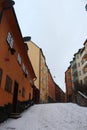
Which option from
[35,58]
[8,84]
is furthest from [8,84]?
[35,58]

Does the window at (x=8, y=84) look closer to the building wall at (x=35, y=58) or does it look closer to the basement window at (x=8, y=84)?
the basement window at (x=8, y=84)

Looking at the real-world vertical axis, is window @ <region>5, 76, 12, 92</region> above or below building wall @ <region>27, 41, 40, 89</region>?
below

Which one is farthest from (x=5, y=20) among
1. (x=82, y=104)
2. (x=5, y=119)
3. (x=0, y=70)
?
(x=82, y=104)

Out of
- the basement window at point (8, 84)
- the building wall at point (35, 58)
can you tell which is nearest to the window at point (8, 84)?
the basement window at point (8, 84)

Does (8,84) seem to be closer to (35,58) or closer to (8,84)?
(8,84)

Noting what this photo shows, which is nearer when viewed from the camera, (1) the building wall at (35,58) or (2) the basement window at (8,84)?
(2) the basement window at (8,84)

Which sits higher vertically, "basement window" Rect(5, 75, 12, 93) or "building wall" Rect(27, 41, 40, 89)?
"building wall" Rect(27, 41, 40, 89)

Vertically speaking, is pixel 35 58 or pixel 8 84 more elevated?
pixel 35 58

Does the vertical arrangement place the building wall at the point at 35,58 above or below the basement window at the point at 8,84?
above

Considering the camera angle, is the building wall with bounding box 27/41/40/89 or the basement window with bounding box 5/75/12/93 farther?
the building wall with bounding box 27/41/40/89

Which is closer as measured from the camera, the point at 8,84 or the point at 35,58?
the point at 8,84

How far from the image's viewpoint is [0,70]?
8.88 meters

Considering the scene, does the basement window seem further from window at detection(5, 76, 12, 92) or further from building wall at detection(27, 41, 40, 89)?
building wall at detection(27, 41, 40, 89)

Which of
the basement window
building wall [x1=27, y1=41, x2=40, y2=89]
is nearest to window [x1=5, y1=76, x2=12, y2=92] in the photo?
the basement window
